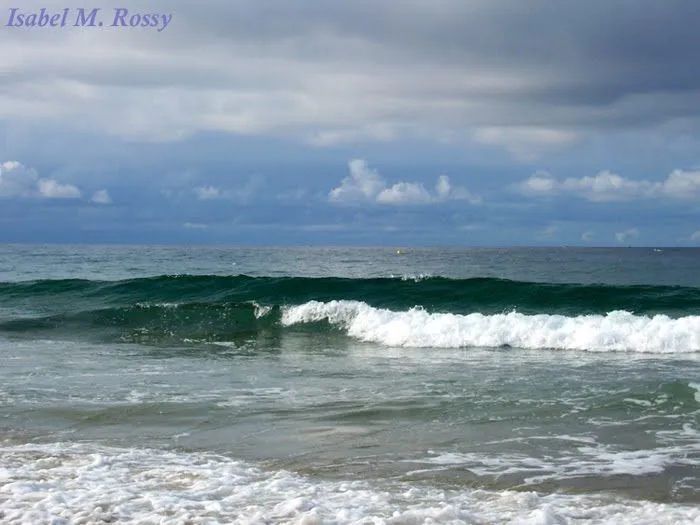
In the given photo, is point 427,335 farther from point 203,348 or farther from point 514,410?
point 514,410

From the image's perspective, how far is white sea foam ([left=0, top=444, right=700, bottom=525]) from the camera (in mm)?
6047

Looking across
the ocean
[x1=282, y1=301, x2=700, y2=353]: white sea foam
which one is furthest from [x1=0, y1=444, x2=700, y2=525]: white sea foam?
[x1=282, y1=301, x2=700, y2=353]: white sea foam

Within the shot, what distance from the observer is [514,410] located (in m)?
10.6

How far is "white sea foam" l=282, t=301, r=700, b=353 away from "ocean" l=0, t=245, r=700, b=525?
0.05 meters

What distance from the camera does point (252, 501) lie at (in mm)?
6535

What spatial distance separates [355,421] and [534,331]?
11.1 metres

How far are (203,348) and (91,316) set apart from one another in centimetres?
851

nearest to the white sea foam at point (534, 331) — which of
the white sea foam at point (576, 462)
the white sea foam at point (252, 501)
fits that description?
the white sea foam at point (576, 462)

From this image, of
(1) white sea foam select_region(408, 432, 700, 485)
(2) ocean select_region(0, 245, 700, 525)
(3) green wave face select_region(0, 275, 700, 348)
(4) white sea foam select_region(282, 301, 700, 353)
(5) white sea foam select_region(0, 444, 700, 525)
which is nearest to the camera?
(5) white sea foam select_region(0, 444, 700, 525)

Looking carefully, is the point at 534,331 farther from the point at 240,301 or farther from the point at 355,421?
the point at 240,301

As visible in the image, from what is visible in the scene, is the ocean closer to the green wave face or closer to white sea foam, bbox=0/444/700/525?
white sea foam, bbox=0/444/700/525

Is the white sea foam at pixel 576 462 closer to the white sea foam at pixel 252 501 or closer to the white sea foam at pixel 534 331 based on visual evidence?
the white sea foam at pixel 252 501

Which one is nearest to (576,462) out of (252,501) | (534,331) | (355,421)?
(355,421)

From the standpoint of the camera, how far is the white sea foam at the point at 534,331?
1889cm
